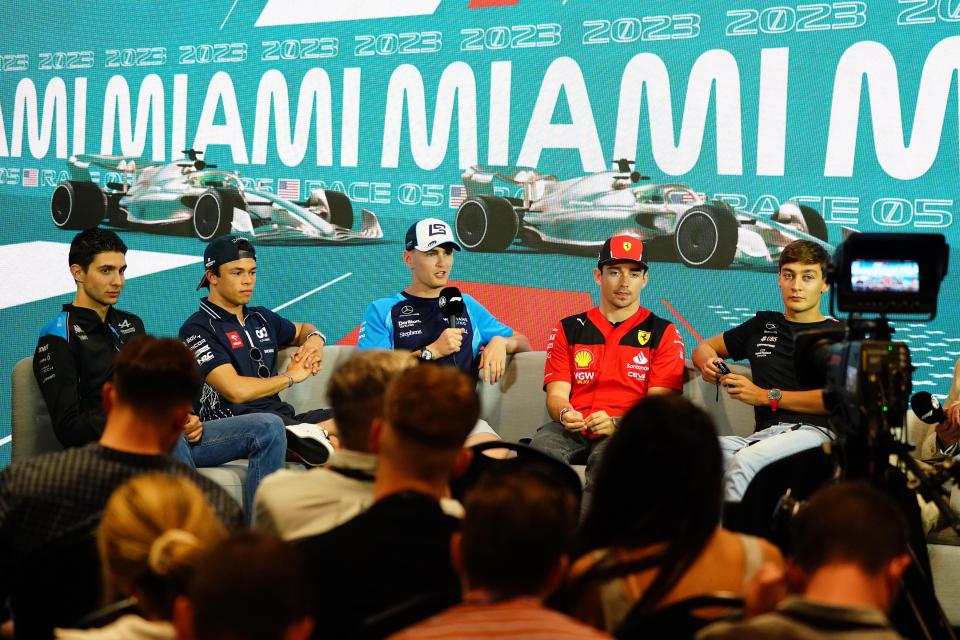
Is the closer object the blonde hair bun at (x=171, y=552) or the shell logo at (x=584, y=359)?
the blonde hair bun at (x=171, y=552)

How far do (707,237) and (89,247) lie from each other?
104 inches

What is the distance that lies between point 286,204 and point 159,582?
4.11 meters

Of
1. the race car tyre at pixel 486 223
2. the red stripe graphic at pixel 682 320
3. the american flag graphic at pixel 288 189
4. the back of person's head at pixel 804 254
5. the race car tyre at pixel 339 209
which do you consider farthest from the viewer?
the american flag graphic at pixel 288 189

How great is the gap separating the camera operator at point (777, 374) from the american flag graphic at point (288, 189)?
→ 2.39m

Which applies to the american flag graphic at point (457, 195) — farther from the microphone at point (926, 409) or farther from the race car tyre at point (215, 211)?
the microphone at point (926, 409)

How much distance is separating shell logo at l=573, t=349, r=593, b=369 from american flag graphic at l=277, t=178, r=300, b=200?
200 cm

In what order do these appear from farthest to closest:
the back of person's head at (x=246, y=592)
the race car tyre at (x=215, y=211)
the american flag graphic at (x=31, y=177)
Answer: the american flag graphic at (x=31, y=177)
the race car tyre at (x=215, y=211)
the back of person's head at (x=246, y=592)

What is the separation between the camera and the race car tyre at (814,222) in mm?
4594

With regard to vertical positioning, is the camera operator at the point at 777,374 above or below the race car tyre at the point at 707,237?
below

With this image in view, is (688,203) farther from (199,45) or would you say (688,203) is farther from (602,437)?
(199,45)

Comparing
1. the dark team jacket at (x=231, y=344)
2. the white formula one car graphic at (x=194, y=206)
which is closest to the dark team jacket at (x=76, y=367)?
the dark team jacket at (x=231, y=344)

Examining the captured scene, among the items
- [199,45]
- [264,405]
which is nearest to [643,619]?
[264,405]

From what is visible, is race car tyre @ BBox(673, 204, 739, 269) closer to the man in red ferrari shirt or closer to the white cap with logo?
the man in red ferrari shirt

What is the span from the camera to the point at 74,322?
161 inches
